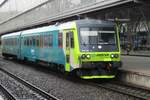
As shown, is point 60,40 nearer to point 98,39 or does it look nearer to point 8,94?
point 98,39

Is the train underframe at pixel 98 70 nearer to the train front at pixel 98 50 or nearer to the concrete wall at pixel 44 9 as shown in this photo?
the train front at pixel 98 50

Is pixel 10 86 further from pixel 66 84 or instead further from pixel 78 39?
pixel 78 39

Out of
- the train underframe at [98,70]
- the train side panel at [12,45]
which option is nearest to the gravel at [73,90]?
the train underframe at [98,70]

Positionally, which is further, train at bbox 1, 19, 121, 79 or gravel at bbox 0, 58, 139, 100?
train at bbox 1, 19, 121, 79

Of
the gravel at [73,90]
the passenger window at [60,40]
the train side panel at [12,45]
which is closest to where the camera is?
the gravel at [73,90]

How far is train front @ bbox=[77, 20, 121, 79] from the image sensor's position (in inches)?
634

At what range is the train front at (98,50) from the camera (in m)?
16.1

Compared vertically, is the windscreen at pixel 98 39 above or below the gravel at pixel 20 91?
above

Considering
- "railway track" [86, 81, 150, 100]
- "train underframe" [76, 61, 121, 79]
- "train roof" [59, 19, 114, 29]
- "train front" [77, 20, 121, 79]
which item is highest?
"train roof" [59, 19, 114, 29]

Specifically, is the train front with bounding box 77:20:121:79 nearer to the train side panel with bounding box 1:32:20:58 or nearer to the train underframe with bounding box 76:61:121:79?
the train underframe with bounding box 76:61:121:79

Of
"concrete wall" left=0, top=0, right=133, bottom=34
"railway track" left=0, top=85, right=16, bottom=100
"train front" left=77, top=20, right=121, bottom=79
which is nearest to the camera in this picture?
"railway track" left=0, top=85, right=16, bottom=100

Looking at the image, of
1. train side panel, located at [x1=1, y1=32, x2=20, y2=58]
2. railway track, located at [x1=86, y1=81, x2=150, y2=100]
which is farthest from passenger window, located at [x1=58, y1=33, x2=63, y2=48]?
train side panel, located at [x1=1, y1=32, x2=20, y2=58]

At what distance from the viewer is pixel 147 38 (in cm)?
4391

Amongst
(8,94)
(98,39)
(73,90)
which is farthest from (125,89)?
(8,94)
